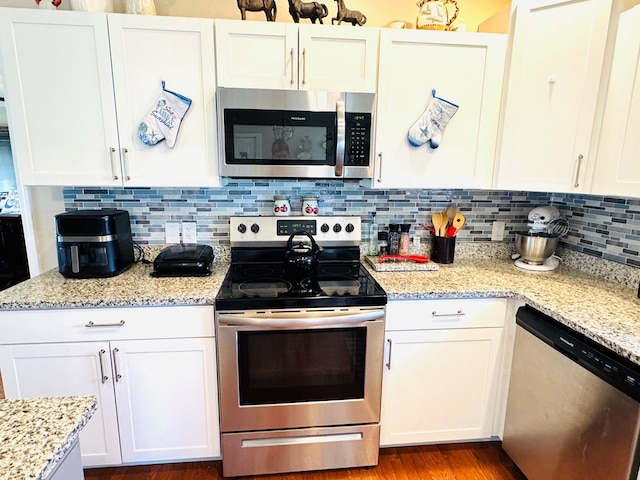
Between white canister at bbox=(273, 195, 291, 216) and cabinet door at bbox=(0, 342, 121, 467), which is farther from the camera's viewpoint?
white canister at bbox=(273, 195, 291, 216)

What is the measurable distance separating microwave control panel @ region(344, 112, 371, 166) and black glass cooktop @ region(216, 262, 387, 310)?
1.91 ft

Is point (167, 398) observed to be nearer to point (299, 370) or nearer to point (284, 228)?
point (299, 370)

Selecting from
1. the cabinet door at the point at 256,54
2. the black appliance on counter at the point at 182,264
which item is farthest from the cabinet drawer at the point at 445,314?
the cabinet door at the point at 256,54

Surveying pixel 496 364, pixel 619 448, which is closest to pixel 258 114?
pixel 496 364

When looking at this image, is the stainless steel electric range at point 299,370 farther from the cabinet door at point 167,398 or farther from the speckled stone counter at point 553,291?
the speckled stone counter at point 553,291

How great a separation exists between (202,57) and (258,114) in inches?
14.0

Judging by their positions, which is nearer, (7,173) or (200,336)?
(200,336)

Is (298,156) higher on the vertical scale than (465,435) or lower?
higher

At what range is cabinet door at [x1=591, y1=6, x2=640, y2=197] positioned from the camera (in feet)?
4.58

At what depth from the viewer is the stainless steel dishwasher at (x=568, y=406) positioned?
113cm

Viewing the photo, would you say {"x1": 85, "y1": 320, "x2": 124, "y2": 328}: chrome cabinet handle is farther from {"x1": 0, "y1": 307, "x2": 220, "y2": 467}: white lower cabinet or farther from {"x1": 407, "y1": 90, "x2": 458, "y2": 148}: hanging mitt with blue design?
{"x1": 407, "y1": 90, "x2": 458, "y2": 148}: hanging mitt with blue design

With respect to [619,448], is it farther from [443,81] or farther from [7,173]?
[7,173]

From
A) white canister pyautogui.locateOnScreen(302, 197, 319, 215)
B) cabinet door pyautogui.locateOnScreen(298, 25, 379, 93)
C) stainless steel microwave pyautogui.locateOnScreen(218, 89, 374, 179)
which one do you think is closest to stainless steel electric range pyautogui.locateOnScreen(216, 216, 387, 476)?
white canister pyautogui.locateOnScreen(302, 197, 319, 215)

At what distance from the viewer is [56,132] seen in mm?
1600
